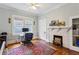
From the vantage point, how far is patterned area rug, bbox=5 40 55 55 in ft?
5.30

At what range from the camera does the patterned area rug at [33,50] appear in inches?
63.6

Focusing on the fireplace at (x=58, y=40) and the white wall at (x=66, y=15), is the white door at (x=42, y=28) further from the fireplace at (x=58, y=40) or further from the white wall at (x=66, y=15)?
the fireplace at (x=58, y=40)

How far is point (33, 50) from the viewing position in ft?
5.45

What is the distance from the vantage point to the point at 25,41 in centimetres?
172

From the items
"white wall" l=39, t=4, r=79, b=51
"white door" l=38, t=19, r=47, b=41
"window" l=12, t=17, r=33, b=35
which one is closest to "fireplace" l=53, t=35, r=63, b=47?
"white wall" l=39, t=4, r=79, b=51

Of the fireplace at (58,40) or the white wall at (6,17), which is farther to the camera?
the fireplace at (58,40)

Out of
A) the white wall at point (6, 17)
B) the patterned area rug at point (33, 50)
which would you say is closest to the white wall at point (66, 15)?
the patterned area rug at point (33, 50)

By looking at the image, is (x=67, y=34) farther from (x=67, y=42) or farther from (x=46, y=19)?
(x=46, y=19)

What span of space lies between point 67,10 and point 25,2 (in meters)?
0.78

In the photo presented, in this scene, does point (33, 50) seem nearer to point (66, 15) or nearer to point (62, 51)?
point (62, 51)

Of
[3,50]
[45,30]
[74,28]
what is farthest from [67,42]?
[3,50]

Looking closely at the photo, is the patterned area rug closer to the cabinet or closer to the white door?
the white door

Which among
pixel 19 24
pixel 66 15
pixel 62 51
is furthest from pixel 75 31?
pixel 19 24

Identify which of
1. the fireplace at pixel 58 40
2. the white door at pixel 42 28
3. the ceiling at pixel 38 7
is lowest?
the fireplace at pixel 58 40
